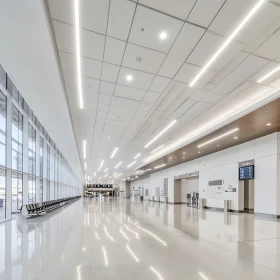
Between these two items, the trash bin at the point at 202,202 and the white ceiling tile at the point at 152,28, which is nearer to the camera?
the white ceiling tile at the point at 152,28

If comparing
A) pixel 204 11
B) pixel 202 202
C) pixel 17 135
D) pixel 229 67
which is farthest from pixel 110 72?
pixel 202 202

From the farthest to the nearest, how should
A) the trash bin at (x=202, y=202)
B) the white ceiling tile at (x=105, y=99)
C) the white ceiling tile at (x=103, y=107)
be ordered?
the trash bin at (x=202, y=202) < the white ceiling tile at (x=103, y=107) < the white ceiling tile at (x=105, y=99)

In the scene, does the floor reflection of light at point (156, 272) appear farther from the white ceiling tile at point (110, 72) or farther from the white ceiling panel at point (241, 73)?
the white ceiling panel at point (241, 73)

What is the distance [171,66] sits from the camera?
5.38 meters

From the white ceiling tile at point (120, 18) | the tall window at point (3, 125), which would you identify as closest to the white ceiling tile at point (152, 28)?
the white ceiling tile at point (120, 18)

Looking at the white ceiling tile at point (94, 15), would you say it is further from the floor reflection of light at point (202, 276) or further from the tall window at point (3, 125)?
the tall window at point (3, 125)

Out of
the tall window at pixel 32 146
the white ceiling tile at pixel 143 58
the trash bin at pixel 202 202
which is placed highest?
the white ceiling tile at pixel 143 58

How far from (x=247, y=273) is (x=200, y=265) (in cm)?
67

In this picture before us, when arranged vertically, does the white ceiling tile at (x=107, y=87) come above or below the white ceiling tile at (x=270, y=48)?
below

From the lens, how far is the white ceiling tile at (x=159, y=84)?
19.7 feet

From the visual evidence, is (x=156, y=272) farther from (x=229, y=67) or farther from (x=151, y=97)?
(x=151, y=97)

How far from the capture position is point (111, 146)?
15102 mm

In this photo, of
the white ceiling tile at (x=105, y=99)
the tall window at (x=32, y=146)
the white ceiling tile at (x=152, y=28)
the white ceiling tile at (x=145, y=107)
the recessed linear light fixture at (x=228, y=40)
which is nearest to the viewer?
the recessed linear light fixture at (x=228, y=40)

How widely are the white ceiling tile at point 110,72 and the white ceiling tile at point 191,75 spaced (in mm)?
1689
